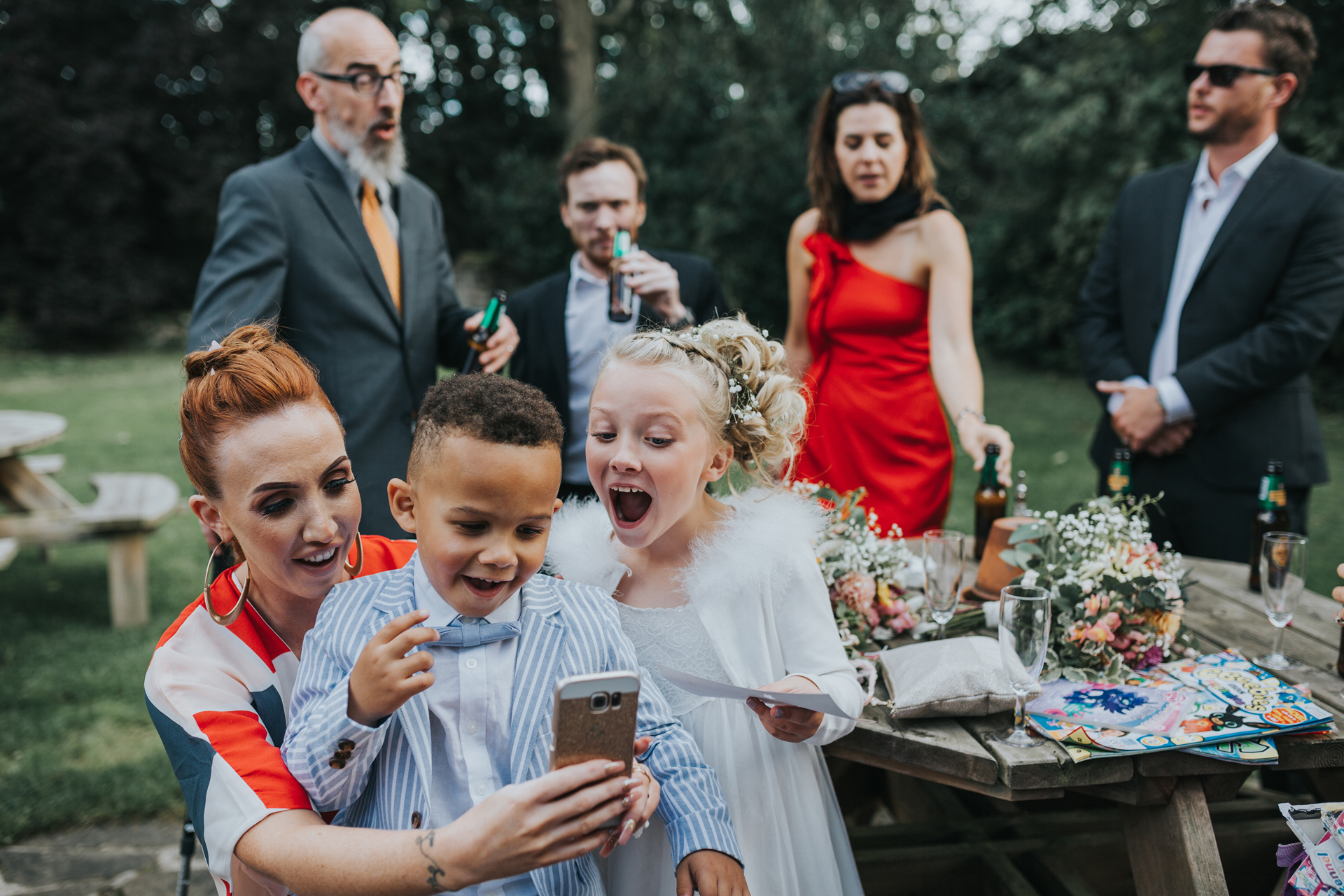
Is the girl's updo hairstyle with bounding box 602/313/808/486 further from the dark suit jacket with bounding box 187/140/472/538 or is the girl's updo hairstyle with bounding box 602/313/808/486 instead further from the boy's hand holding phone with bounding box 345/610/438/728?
the dark suit jacket with bounding box 187/140/472/538

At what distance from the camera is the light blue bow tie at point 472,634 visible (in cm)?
161

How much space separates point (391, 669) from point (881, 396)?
273 cm

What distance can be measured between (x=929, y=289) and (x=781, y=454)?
1.73 metres

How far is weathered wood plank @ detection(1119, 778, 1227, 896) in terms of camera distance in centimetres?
194

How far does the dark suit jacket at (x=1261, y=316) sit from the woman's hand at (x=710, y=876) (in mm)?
2758

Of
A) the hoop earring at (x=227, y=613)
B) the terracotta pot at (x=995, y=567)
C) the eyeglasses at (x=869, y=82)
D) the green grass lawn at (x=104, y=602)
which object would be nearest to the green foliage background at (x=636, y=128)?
the green grass lawn at (x=104, y=602)

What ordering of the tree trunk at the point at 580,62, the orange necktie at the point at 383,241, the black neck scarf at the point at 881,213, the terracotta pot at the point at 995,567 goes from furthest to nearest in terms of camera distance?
the tree trunk at the point at 580,62
the black neck scarf at the point at 881,213
the orange necktie at the point at 383,241
the terracotta pot at the point at 995,567

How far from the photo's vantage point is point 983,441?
9.89ft

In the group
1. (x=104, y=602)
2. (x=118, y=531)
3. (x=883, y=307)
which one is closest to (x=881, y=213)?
(x=883, y=307)

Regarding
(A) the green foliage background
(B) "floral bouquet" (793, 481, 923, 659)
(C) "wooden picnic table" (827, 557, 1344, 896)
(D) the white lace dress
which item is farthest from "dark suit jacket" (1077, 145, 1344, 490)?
(A) the green foliage background

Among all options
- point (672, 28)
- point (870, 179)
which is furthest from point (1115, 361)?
point (672, 28)

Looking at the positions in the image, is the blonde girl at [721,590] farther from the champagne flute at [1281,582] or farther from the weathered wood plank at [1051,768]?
the champagne flute at [1281,582]

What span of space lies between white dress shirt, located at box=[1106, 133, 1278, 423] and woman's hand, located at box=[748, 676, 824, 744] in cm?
241

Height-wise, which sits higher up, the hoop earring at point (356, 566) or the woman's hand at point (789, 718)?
the hoop earring at point (356, 566)
